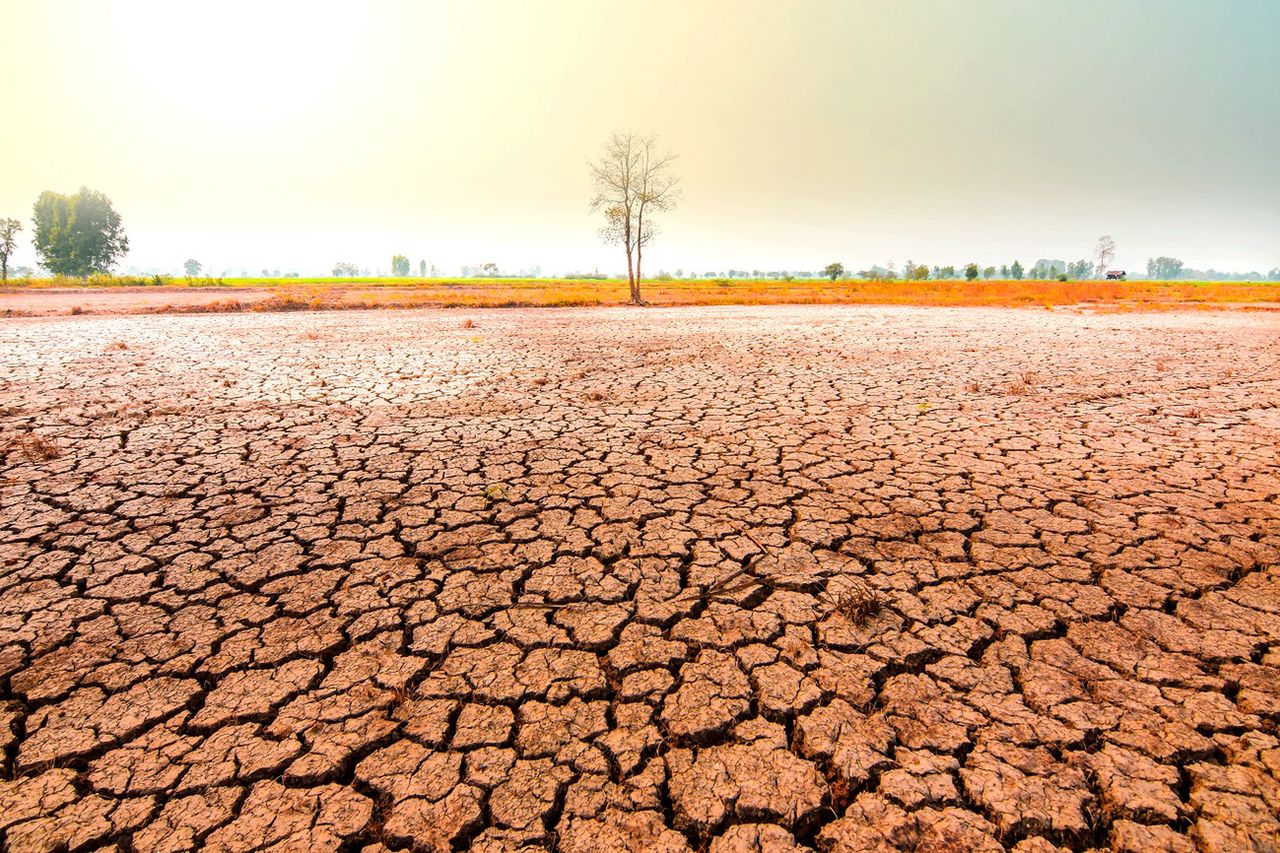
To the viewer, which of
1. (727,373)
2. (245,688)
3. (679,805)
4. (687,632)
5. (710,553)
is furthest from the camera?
(727,373)

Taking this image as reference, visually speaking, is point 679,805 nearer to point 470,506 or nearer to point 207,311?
point 470,506

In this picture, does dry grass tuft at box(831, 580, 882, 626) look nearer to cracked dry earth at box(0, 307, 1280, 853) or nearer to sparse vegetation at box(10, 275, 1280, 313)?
cracked dry earth at box(0, 307, 1280, 853)

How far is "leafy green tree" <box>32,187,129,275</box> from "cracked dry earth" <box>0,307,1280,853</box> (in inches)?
3281

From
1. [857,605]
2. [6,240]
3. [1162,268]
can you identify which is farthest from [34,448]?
[1162,268]

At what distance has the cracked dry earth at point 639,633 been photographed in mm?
1744

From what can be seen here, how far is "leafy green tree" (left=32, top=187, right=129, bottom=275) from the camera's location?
6238 cm

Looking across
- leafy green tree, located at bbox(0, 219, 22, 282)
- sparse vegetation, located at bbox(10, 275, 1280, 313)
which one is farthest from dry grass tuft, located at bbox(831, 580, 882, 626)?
leafy green tree, located at bbox(0, 219, 22, 282)

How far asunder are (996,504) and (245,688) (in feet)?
Answer: 14.6

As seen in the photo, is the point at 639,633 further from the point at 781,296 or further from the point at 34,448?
the point at 781,296

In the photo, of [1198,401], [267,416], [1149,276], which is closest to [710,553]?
[267,416]

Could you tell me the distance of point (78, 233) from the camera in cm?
6369

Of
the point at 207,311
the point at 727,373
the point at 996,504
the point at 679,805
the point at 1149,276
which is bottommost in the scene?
the point at 679,805

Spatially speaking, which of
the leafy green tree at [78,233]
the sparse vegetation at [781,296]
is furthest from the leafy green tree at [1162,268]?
the leafy green tree at [78,233]

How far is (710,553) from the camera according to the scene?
3266 mm
